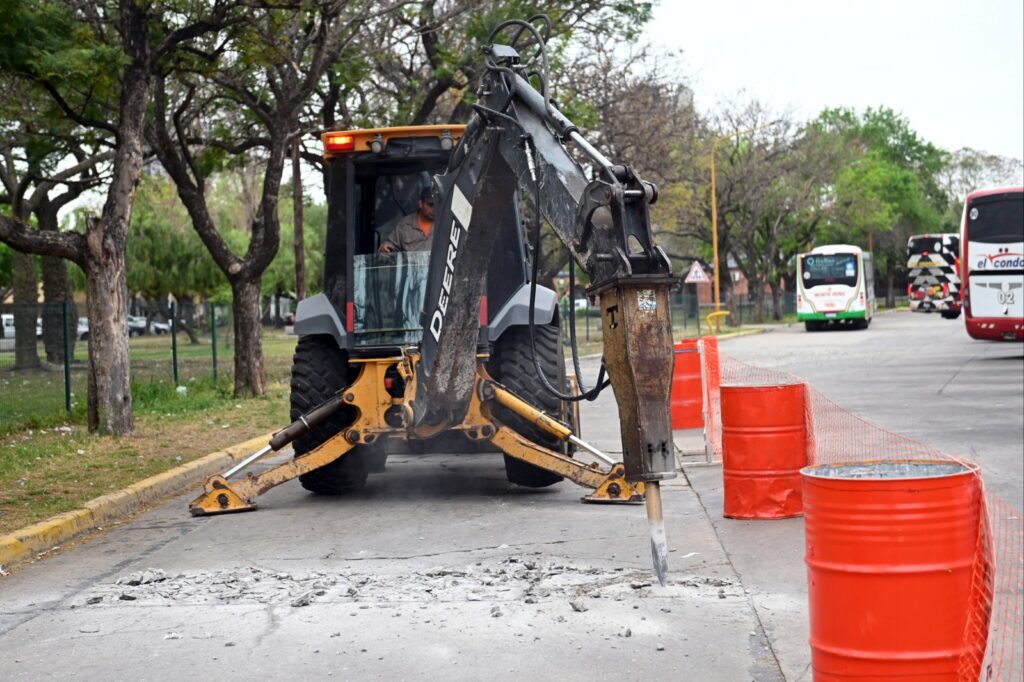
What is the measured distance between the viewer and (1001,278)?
95.5 feet

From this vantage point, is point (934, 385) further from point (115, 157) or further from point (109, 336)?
point (115, 157)

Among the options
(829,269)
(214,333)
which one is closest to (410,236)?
(214,333)

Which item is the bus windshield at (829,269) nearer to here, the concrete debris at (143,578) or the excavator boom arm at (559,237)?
the excavator boom arm at (559,237)

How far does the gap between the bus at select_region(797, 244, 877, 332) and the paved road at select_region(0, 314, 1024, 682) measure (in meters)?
43.6

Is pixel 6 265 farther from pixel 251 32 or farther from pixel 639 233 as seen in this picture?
pixel 639 233

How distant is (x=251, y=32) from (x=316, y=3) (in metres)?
1.50

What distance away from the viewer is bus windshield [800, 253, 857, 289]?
55.3 metres

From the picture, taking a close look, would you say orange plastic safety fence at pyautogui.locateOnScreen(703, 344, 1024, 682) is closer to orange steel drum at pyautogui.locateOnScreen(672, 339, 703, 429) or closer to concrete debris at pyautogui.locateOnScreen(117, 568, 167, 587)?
orange steel drum at pyautogui.locateOnScreen(672, 339, 703, 429)

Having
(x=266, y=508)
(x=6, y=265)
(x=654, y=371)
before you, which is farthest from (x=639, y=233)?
(x=6, y=265)

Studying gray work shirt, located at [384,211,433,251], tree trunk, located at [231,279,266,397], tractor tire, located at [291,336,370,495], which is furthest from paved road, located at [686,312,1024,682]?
tree trunk, located at [231,279,266,397]

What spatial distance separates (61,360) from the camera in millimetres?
20562

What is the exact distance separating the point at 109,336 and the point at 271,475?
5.64 metres

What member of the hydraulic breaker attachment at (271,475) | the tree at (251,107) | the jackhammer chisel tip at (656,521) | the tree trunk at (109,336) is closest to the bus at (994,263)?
the tree at (251,107)

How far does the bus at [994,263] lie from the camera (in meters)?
29.0
